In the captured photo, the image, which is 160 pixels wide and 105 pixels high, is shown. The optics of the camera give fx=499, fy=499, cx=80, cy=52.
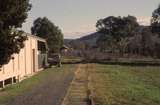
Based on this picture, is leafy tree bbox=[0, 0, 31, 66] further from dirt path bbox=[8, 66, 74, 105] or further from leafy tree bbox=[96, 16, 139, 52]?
leafy tree bbox=[96, 16, 139, 52]

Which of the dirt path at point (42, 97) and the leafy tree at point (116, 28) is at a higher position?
the leafy tree at point (116, 28)

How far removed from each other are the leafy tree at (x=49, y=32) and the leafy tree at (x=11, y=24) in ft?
205

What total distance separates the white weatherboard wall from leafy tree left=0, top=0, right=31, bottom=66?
5322mm

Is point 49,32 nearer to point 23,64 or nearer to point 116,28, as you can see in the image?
point 116,28

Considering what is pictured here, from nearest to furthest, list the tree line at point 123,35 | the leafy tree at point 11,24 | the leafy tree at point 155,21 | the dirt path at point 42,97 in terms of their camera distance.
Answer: the dirt path at point 42,97
the leafy tree at point 11,24
the leafy tree at point 155,21
the tree line at point 123,35

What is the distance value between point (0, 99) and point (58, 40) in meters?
68.9

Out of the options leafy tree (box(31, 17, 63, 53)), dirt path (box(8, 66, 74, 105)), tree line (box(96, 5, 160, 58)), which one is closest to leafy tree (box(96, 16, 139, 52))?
tree line (box(96, 5, 160, 58))

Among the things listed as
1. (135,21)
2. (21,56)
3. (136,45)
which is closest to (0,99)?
(21,56)

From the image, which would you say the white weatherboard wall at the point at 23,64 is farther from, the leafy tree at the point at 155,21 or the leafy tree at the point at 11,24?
the leafy tree at the point at 155,21

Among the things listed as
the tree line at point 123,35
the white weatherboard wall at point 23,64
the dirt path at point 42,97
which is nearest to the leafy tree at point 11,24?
the dirt path at point 42,97

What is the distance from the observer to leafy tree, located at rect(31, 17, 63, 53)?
90219mm

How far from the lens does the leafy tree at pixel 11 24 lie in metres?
24.5

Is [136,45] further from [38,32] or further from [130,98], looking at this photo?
[130,98]

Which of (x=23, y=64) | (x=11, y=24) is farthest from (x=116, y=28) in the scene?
(x=11, y=24)
